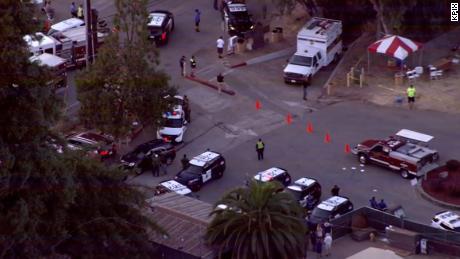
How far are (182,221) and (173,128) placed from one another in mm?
14125

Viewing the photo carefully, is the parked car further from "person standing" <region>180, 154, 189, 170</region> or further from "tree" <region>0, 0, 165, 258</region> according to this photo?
"tree" <region>0, 0, 165, 258</region>

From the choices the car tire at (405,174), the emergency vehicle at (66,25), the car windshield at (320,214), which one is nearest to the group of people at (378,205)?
the car windshield at (320,214)

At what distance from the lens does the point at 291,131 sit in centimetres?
5588

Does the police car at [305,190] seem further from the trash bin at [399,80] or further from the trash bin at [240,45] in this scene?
the trash bin at [240,45]

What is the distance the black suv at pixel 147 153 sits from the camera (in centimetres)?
5109

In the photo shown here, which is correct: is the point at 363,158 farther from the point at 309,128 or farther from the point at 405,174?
the point at 309,128

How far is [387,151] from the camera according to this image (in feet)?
167

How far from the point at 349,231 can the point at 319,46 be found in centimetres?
2011

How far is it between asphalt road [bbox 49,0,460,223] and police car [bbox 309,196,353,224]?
2.41 metres

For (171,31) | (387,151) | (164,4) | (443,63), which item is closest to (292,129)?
(387,151)

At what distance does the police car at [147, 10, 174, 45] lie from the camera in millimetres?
66312

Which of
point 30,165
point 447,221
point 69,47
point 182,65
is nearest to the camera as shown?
point 30,165

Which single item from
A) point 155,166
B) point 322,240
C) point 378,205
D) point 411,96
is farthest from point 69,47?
point 322,240

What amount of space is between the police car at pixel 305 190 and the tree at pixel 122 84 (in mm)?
7415
